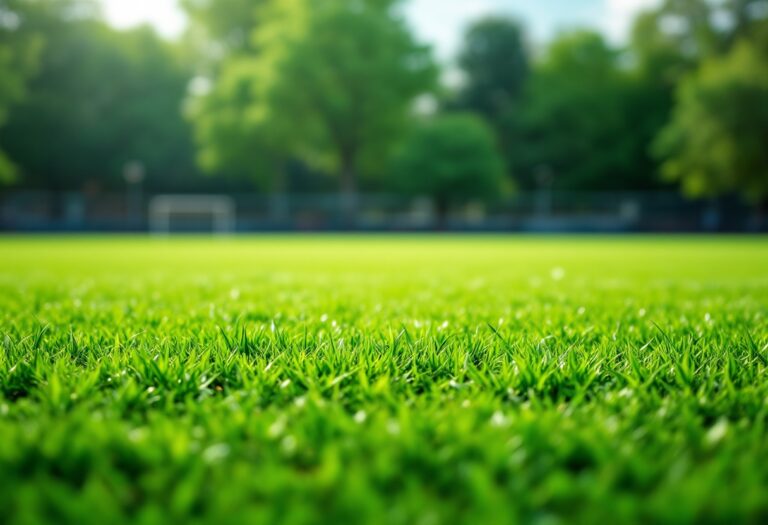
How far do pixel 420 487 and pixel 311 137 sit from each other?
122 ft

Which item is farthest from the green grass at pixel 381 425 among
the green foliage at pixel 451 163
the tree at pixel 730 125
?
the green foliage at pixel 451 163

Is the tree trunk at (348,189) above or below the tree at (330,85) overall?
below

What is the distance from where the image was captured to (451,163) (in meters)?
39.2

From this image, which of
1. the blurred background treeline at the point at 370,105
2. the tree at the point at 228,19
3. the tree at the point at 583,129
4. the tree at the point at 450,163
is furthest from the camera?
the tree at the point at 583,129

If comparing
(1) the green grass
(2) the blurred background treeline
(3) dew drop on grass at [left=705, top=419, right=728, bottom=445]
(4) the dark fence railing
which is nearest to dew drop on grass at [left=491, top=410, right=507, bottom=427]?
(1) the green grass

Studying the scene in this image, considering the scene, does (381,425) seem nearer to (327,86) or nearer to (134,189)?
(327,86)

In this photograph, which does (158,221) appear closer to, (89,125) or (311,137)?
(89,125)

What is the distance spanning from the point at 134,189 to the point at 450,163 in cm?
2663

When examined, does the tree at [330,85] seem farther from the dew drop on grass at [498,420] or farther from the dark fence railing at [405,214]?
the dew drop on grass at [498,420]

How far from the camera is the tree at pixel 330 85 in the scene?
35594 millimetres

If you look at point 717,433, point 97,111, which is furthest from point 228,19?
point 717,433

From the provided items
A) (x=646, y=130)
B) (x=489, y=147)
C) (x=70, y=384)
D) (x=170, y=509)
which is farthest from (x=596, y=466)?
(x=646, y=130)

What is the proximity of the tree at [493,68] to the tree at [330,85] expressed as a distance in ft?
58.2

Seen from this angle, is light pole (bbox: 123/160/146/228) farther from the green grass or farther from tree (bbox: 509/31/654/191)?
the green grass
